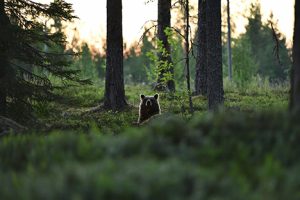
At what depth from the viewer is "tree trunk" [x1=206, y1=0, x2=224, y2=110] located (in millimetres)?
16141

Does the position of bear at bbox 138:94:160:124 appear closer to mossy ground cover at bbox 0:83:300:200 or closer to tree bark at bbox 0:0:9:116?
tree bark at bbox 0:0:9:116

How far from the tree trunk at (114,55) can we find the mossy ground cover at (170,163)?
11456 millimetres

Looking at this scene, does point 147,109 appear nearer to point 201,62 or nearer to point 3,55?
point 3,55

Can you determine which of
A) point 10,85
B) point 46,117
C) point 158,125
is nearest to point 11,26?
point 10,85

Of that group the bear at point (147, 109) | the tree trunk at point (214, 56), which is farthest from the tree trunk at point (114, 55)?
the tree trunk at point (214, 56)

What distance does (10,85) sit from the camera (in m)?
14.6

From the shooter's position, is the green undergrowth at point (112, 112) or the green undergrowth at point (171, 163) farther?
the green undergrowth at point (112, 112)

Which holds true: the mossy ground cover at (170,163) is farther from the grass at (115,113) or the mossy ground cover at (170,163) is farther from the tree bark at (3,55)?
the tree bark at (3,55)

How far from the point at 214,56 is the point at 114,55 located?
466cm

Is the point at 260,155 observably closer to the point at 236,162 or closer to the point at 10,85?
the point at 236,162

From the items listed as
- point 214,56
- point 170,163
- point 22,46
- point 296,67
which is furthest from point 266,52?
point 170,163

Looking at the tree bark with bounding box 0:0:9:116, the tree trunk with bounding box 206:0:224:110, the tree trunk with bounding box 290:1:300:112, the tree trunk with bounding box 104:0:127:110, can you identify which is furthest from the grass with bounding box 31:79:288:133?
the tree trunk with bounding box 290:1:300:112

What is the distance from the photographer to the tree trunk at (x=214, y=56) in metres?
16.1

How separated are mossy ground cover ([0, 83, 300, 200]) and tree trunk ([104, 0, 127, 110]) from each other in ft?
37.6
